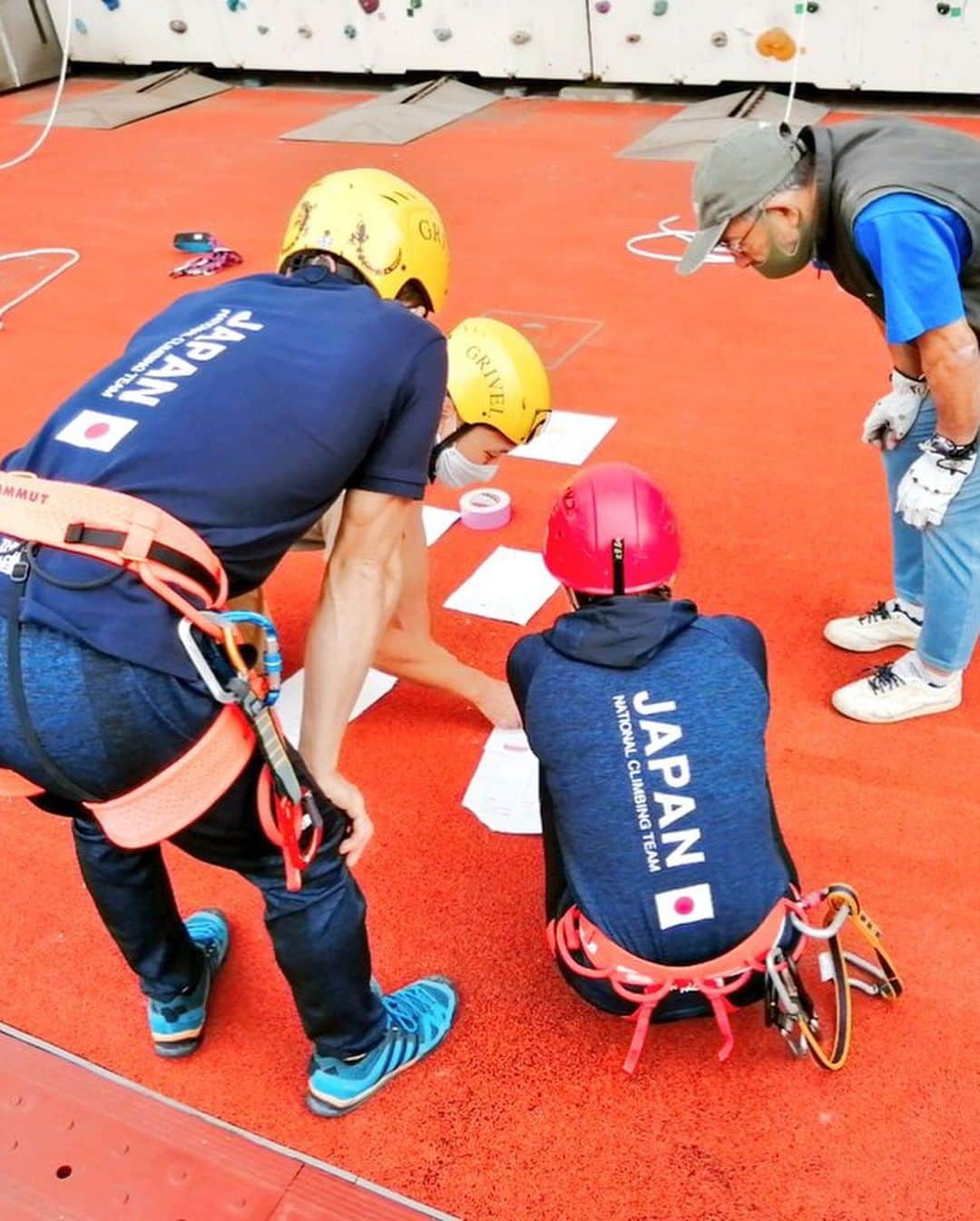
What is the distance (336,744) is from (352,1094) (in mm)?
754

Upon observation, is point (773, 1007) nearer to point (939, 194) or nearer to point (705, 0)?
point (939, 194)

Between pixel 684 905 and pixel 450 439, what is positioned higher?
pixel 450 439

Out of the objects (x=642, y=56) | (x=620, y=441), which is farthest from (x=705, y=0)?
(x=620, y=441)

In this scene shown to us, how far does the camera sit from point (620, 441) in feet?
14.8

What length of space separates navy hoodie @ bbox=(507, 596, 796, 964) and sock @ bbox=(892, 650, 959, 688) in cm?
119

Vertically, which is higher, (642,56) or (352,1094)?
(642,56)

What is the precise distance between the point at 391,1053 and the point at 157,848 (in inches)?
24.9

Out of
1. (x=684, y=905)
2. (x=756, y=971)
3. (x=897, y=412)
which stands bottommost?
(x=756, y=971)

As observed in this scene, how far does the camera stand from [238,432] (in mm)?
1595

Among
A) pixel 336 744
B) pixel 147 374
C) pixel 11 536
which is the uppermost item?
pixel 147 374

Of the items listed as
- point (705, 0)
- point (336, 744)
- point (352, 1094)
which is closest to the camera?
point (336, 744)

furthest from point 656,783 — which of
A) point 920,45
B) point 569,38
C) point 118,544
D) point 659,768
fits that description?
point 569,38

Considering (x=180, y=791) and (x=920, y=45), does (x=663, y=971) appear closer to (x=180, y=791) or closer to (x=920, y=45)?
(x=180, y=791)

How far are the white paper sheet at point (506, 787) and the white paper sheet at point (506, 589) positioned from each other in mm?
603
